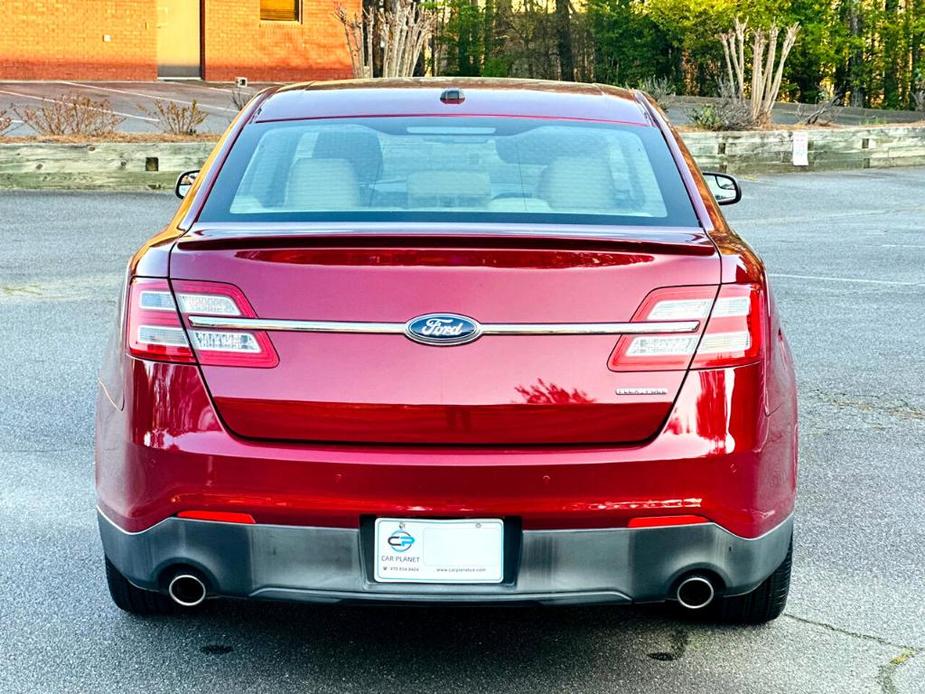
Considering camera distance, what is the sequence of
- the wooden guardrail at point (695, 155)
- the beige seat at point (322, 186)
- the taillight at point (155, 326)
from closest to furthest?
the taillight at point (155, 326) < the beige seat at point (322, 186) < the wooden guardrail at point (695, 155)

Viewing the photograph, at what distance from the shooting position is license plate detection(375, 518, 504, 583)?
11.2 ft

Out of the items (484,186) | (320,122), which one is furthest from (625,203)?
(320,122)

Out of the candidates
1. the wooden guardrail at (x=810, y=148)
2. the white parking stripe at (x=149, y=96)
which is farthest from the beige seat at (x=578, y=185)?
the white parking stripe at (x=149, y=96)

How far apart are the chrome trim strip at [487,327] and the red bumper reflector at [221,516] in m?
0.44

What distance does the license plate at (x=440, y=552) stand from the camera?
3.41 meters

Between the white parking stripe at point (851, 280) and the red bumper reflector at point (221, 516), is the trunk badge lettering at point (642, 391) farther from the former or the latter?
the white parking stripe at point (851, 280)

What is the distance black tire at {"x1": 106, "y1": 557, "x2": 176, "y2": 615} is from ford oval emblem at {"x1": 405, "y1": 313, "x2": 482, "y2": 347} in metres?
1.29

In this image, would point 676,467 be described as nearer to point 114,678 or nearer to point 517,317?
point 517,317

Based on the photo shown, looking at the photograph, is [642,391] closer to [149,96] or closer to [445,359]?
[445,359]

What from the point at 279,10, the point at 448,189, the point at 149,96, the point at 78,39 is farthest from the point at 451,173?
the point at 279,10

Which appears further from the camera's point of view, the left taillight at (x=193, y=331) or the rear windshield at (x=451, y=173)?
the rear windshield at (x=451, y=173)

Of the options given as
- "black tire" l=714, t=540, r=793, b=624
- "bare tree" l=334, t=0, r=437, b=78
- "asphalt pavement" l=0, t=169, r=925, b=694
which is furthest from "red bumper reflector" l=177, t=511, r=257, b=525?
"bare tree" l=334, t=0, r=437, b=78

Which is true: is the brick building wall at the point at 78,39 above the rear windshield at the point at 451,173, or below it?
above

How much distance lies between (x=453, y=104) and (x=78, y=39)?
107ft
